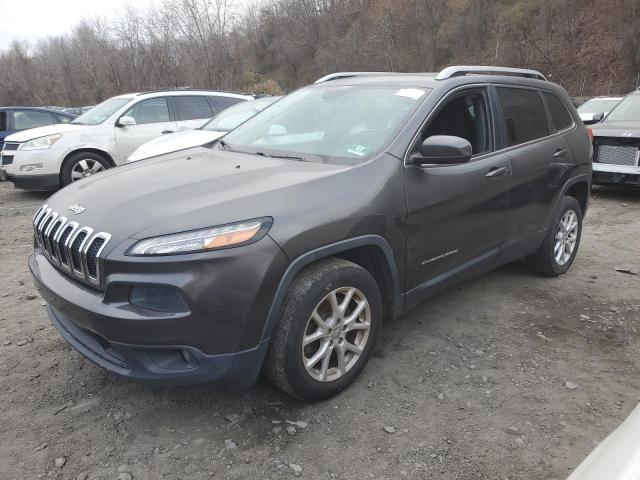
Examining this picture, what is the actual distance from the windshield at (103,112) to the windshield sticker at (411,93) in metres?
6.78

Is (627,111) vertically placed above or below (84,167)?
below

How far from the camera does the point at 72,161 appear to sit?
8.26 metres

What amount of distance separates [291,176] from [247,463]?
55.9 inches

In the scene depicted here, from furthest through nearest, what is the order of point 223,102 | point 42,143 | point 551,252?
point 223,102
point 42,143
point 551,252

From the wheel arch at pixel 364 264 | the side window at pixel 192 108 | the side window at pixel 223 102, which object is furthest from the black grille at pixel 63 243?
the side window at pixel 223 102

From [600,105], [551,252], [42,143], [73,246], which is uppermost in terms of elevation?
[42,143]

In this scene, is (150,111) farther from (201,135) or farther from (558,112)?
(558,112)

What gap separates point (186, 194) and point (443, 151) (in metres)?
1.42

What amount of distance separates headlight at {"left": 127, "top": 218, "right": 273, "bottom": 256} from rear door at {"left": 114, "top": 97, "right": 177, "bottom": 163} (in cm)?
690

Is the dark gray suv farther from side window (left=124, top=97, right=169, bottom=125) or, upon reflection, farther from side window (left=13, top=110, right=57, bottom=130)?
side window (left=13, top=110, right=57, bottom=130)

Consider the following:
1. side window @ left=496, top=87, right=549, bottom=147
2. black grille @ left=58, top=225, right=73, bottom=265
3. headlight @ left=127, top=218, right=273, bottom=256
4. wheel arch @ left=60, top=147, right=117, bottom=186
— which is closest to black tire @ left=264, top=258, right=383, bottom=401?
headlight @ left=127, top=218, right=273, bottom=256

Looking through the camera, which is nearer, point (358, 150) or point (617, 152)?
point (358, 150)

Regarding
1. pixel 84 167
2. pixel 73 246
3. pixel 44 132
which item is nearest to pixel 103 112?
pixel 44 132

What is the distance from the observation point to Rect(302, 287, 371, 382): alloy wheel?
102 inches
